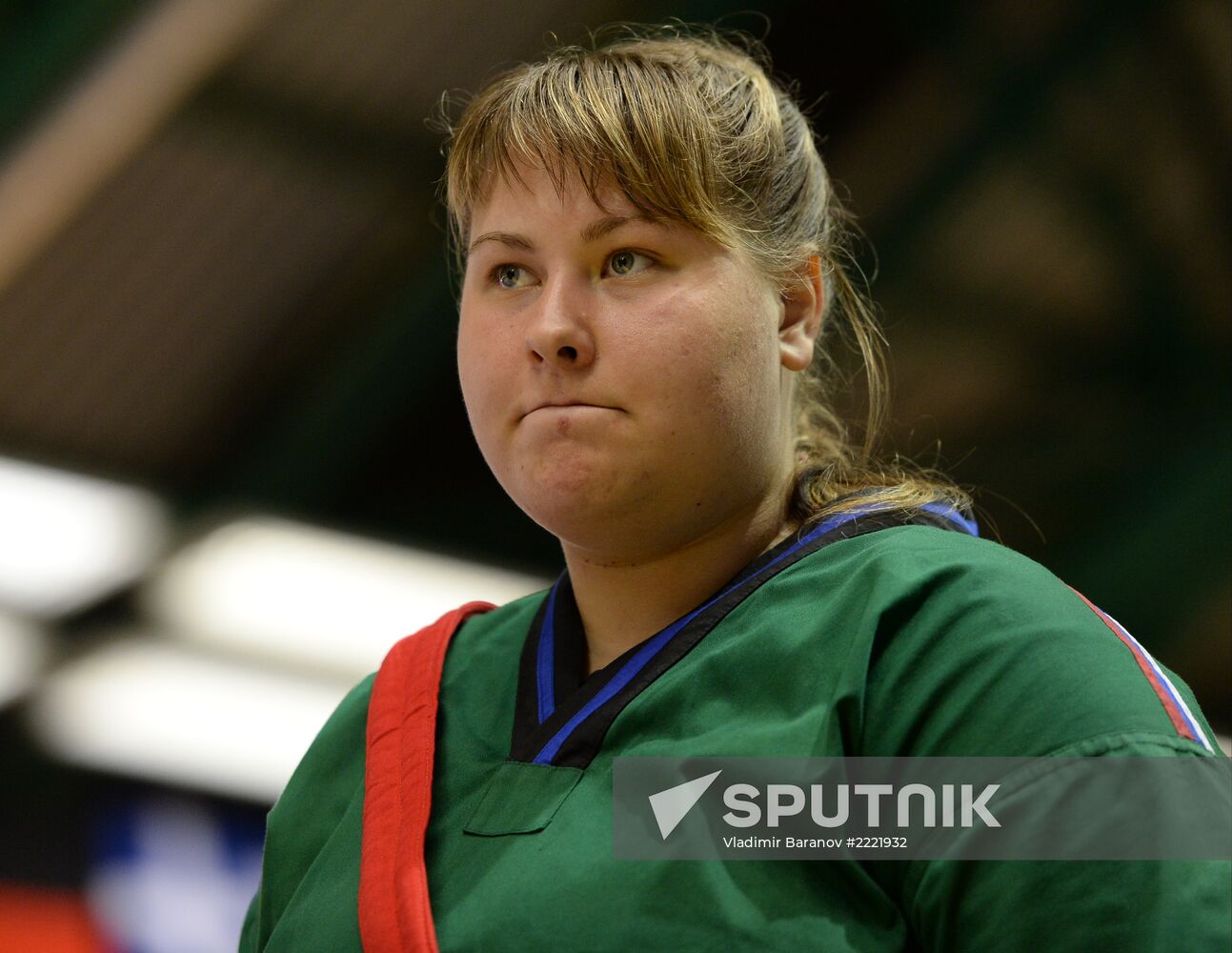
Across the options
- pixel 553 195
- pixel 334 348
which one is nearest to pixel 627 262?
pixel 553 195

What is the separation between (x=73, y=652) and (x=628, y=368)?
5.32ft

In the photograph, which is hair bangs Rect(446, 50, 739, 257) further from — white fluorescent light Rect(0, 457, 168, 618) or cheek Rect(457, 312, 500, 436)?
white fluorescent light Rect(0, 457, 168, 618)

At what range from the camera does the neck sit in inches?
41.2

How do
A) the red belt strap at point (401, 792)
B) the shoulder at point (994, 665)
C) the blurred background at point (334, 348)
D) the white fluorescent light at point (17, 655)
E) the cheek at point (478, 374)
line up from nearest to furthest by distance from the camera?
the shoulder at point (994, 665) → the red belt strap at point (401, 792) → the cheek at point (478, 374) → the blurred background at point (334, 348) → the white fluorescent light at point (17, 655)

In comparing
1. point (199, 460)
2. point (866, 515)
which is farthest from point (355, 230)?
point (866, 515)

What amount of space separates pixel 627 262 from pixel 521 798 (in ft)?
1.22

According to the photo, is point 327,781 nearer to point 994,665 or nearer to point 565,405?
point 565,405

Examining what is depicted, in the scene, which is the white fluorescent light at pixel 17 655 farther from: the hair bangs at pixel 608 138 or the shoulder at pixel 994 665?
the shoulder at pixel 994 665

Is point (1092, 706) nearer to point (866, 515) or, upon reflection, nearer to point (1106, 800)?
point (1106, 800)

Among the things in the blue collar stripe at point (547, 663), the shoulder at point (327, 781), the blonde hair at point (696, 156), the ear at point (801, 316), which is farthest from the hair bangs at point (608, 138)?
the shoulder at point (327, 781)

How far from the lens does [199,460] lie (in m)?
2.31

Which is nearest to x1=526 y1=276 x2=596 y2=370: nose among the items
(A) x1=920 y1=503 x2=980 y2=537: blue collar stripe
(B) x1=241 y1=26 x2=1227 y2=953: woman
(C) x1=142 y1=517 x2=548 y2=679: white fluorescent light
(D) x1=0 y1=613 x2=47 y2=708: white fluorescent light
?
(B) x1=241 y1=26 x2=1227 y2=953: woman

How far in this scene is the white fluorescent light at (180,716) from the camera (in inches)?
87.6

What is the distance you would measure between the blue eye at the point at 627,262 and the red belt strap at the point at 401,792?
1.17 feet
